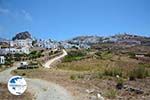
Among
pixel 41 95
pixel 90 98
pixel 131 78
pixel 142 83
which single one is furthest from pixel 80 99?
pixel 131 78

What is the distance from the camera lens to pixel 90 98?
724 inches

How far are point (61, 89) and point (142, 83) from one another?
6285mm

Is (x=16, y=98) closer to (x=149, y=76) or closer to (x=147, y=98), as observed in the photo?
(x=147, y=98)

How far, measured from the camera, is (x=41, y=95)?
773 inches

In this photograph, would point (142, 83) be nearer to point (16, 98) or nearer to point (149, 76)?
point (149, 76)

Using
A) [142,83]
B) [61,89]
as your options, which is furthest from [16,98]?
[142,83]

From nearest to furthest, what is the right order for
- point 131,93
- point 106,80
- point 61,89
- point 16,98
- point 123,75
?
point 16,98 < point 131,93 < point 61,89 < point 106,80 < point 123,75

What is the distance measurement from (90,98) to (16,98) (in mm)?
4285

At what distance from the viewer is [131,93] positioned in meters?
19.6

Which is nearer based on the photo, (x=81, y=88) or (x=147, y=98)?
(x=147, y=98)

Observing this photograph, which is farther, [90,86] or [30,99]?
[90,86]

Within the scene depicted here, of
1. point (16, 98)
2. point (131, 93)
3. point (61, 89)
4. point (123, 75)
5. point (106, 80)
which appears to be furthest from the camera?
point (123, 75)

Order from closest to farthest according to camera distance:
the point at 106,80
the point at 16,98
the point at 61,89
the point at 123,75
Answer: the point at 16,98, the point at 61,89, the point at 106,80, the point at 123,75

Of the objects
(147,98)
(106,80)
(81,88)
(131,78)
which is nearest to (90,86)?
(81,88)
